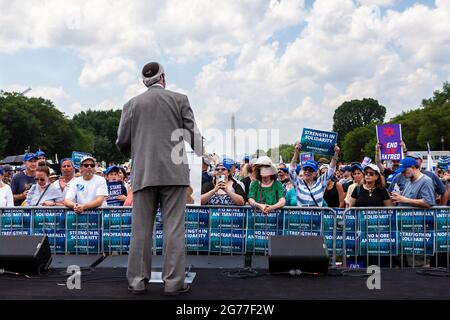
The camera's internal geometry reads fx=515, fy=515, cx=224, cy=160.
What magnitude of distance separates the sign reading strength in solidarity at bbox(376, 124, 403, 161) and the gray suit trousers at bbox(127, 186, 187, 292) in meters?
8.18

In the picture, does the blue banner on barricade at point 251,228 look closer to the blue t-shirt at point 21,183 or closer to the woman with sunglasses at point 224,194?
the woman with sunglasses at point 224,194

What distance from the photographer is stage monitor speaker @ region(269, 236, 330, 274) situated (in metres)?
5.46

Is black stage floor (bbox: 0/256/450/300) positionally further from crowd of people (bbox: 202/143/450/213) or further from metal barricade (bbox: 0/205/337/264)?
crowd of people (bbox: 202/143/450/213)

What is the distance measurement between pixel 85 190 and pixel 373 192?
4015 millimetres

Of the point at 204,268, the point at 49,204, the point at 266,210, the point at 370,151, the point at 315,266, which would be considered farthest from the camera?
the point at 370,151

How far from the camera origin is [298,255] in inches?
215

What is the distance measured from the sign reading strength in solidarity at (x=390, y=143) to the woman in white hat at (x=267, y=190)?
18.9ft

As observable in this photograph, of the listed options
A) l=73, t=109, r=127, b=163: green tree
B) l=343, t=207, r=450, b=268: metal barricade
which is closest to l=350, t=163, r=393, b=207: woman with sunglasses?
l=343, t=207, r=450, b=268: metal barricade

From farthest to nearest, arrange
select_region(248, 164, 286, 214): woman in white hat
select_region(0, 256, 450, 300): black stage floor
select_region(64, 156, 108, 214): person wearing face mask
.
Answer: select_region(64, 156, 108, 214): person wearing face mask
select_region(248, 164, 286, 214): woman in white hat
select_region(0, 256, 450, 300): black stage floor

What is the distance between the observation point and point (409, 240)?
261 inches

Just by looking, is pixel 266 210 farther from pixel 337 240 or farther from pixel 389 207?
pixel 389 207

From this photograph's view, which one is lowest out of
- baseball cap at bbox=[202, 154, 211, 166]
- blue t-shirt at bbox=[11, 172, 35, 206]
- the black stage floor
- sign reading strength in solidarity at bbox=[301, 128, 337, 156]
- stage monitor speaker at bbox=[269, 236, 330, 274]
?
the black stage floor
